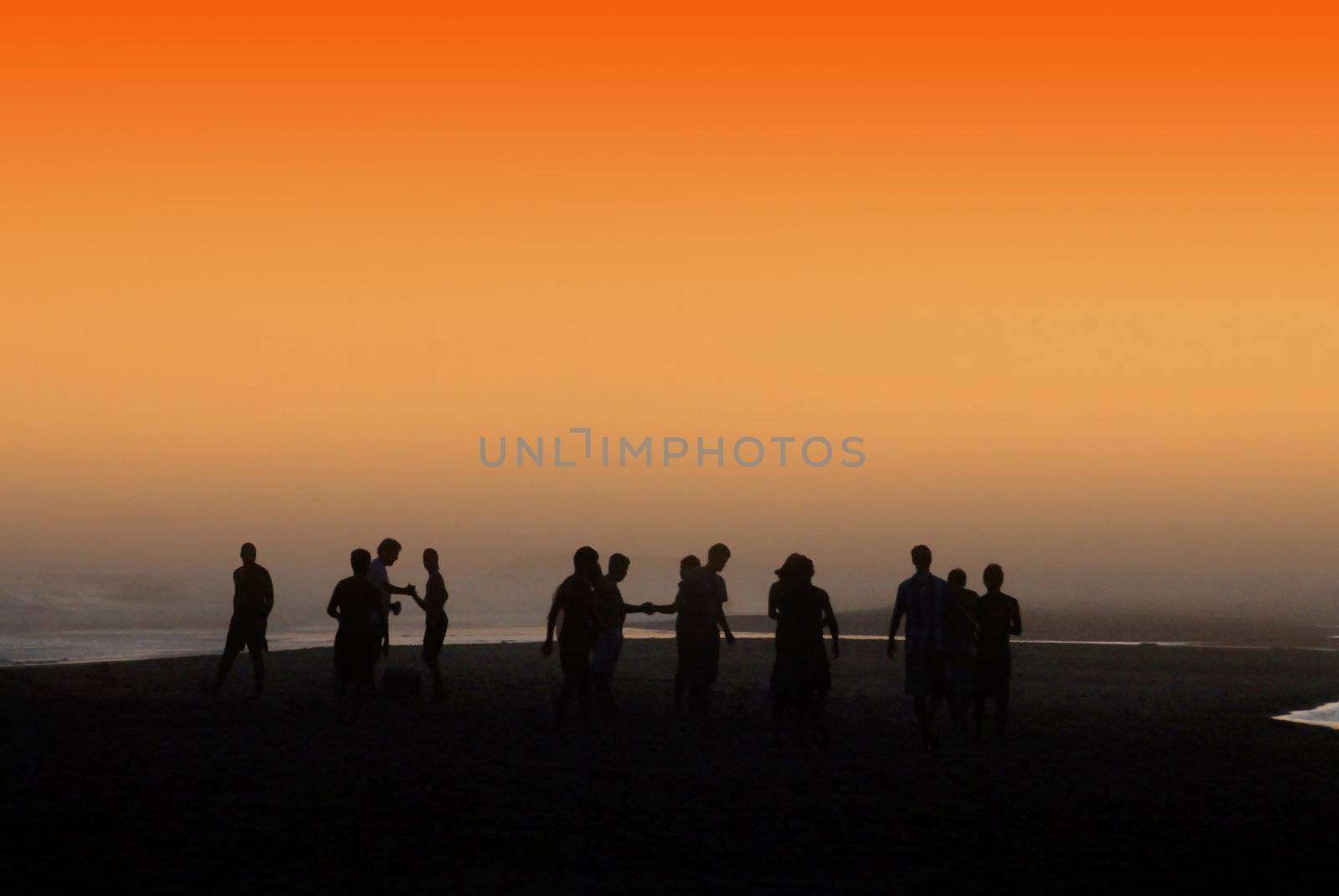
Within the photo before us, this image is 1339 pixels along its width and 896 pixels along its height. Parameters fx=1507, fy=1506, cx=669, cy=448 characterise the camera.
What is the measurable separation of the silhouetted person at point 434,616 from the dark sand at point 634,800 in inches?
21.5

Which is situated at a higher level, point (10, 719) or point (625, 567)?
point (625, 567)

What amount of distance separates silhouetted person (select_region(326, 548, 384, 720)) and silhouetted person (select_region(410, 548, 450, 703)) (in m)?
→ 2.63

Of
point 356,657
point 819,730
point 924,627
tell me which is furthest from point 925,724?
point 356,657

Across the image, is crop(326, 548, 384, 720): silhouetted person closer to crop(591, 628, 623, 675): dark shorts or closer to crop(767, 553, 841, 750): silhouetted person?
crop(591, 628, 623, 675): dark shorts

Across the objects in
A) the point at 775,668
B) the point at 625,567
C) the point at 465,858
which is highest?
the point at 625,567

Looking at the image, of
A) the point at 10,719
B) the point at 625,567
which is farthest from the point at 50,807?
the point at 625,567

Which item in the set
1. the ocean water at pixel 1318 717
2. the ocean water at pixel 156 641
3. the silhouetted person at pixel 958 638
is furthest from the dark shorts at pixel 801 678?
the ocean water at pixel 156 641

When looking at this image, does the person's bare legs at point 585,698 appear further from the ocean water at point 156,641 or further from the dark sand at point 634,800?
the ocean water at point 156,641

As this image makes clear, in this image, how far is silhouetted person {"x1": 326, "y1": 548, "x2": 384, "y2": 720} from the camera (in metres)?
16.4

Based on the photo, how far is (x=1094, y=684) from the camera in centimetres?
2600

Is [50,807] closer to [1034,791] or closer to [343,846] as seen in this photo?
[343,846]

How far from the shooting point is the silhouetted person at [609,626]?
16812 millimetres

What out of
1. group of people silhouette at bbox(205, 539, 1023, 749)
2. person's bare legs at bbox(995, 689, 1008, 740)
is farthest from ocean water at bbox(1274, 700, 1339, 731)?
person's bare legs at bbox(995, 689, 1008, 740)

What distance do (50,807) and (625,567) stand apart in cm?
831
